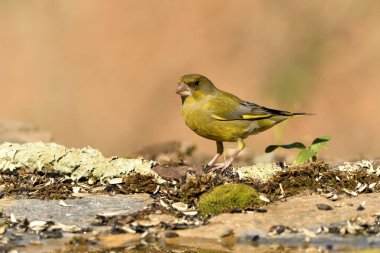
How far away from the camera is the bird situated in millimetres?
9844

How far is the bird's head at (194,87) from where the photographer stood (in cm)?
1020

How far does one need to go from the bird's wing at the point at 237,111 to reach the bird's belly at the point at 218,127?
5 centimetres

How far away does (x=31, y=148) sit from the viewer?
923 cm

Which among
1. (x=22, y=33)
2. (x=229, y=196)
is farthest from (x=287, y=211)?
(x=22, y=33)

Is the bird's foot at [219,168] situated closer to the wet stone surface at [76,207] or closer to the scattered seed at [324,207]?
the wet stone surface at [76,207]

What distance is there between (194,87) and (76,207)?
8.14ft

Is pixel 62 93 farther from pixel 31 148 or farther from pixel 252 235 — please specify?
pixel 252 235

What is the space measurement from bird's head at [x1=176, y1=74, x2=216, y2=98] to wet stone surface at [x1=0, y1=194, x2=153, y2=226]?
1.91 metres

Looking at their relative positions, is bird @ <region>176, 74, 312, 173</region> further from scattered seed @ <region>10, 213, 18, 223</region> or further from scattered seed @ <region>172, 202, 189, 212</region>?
scattered seed @ <region>10, 213, 18, 223</region>

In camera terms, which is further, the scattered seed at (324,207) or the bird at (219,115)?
the bird at (219,115)

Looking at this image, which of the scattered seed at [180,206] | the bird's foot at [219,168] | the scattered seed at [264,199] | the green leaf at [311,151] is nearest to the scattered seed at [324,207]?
the scattered seed at [264,199]

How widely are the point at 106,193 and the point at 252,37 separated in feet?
46.7

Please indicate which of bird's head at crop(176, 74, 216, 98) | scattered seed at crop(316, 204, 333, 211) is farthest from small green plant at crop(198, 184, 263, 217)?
bird's head at crop(176, 74, 216, 98)

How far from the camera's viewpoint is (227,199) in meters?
7.89
